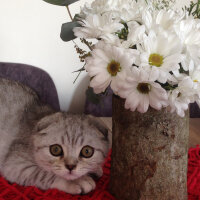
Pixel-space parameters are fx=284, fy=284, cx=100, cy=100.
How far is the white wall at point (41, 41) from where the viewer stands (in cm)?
133

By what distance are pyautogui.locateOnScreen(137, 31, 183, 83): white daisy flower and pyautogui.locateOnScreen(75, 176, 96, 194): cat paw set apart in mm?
396

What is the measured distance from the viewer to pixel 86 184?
73 cm

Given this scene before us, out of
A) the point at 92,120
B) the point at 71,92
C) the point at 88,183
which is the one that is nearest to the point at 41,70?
the point at 71,92

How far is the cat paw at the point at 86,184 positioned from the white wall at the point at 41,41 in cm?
78

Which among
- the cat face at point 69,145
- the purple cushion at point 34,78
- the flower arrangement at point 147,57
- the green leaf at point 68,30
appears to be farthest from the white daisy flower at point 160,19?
the purple cushion at point 34,78

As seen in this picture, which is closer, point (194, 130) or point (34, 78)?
point (194, 130)

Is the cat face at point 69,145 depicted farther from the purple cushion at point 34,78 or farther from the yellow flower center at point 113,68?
the purple cushion at point 34,78

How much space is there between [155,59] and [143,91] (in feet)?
0.19

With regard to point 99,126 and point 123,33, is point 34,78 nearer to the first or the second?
point 99,126

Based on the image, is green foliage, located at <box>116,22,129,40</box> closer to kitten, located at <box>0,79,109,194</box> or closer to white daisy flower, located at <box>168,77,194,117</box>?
white daisy flower, located at <box>168,77,194,117</box>

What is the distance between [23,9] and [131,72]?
1.02 metres

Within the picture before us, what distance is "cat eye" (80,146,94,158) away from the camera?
0.73 meters

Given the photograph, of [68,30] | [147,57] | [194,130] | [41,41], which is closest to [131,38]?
[147,57]

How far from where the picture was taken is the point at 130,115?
0.59m
